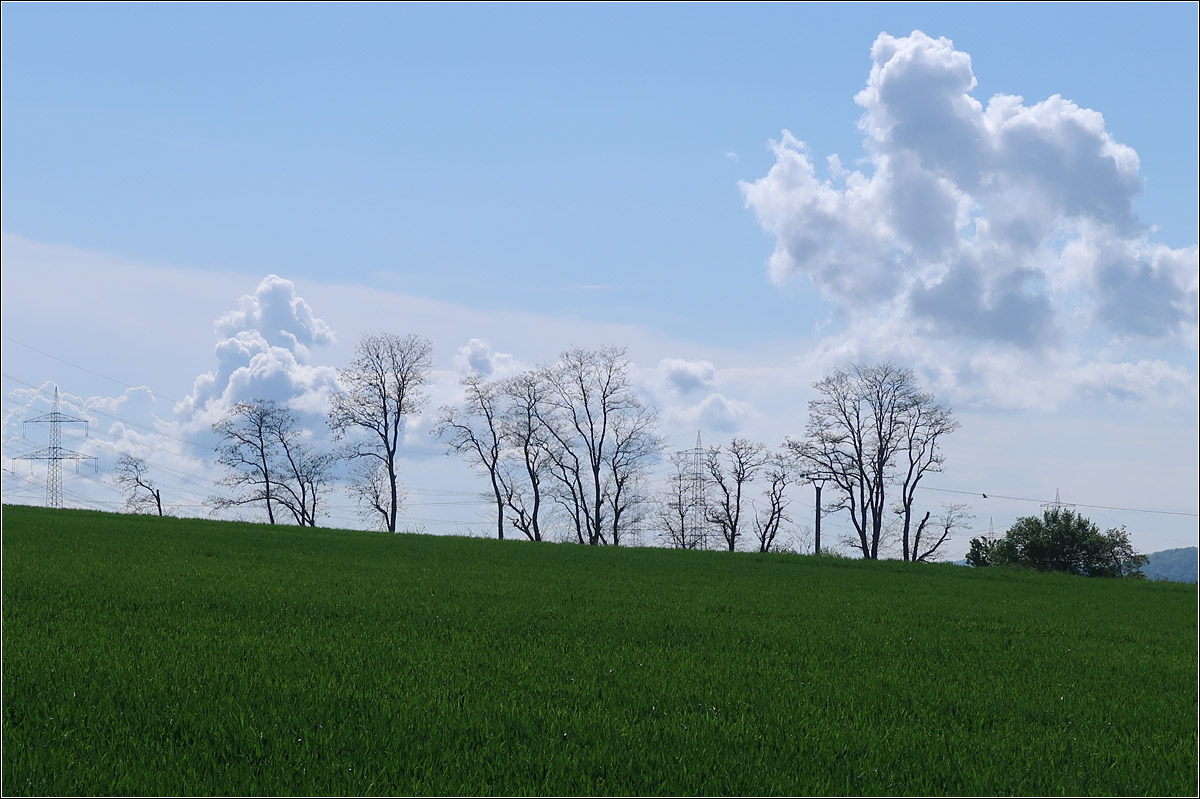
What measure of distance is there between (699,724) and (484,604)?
10.1m

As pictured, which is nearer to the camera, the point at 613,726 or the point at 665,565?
the point at 613,726

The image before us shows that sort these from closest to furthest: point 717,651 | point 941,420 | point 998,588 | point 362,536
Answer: point 717,651, point 998,588, point 362,536, point 941,420

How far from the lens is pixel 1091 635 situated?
19.9 m

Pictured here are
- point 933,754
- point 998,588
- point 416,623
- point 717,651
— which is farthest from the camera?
point 998,588

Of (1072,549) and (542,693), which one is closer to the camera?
(542,693)

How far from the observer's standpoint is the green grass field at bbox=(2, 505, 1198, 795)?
7.07m

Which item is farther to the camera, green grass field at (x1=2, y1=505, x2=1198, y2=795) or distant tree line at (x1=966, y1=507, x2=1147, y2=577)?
distant tree line at (x1=966, y1=507, x2=1147, y2=577)

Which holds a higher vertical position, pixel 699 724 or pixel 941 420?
pixel 941 420

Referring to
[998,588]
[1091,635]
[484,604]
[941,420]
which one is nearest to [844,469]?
[941,420]

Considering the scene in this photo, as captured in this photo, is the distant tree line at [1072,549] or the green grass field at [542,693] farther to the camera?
the distant tree line at [1072,549]

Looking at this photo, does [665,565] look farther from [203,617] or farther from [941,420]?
[941,420]

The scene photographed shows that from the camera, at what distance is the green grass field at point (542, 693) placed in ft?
23.2

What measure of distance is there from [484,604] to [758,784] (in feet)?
37.8

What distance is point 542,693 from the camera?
31.3ft
